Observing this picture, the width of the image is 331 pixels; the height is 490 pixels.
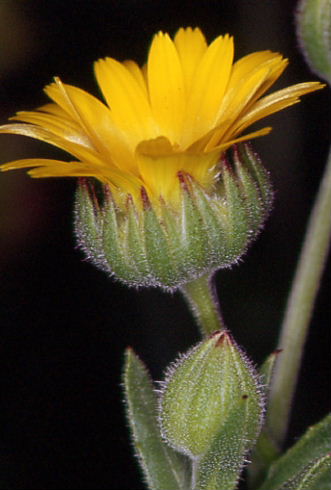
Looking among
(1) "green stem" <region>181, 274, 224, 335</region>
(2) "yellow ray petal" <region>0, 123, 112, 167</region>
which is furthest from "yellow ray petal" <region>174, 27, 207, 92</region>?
(1) "green stem" <region>181, 274, 224, 335</region>

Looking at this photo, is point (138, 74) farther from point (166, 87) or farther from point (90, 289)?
point (90, 289)

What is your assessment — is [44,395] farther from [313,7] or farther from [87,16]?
[313,7]

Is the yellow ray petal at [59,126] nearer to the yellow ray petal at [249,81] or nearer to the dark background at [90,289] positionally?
the yellow ray petal at [249,81]

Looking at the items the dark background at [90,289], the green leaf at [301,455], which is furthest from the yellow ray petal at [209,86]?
the dark background at [90,289]

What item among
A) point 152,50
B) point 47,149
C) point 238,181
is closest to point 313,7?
point 152,50

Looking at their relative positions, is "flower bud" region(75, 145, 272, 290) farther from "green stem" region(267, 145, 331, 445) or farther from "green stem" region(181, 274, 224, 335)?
"green stem" region(267, 145, 331, 445)

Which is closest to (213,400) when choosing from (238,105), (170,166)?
(170,166)
